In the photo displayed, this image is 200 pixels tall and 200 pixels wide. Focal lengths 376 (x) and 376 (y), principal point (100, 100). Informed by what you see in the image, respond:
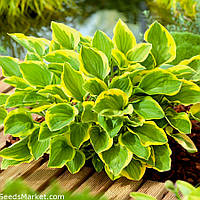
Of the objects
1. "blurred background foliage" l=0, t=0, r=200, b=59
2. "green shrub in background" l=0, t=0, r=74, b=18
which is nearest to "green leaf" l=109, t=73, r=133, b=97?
"blurred background foliage" l=0, t=0, r=200, b=59

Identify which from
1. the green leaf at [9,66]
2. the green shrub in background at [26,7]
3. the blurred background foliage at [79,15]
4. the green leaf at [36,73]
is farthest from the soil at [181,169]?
the green shrub in background at [26,7]

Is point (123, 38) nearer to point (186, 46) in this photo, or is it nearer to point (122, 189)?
point (122, 189)

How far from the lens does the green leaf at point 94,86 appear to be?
1.20 m

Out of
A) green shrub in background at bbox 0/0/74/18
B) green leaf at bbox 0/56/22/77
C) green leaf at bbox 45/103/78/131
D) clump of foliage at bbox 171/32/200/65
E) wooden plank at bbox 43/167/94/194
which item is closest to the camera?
green leaf at bbox 45/103/78/131

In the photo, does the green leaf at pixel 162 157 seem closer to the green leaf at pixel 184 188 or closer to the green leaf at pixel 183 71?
the green leaf at pixel 183 71

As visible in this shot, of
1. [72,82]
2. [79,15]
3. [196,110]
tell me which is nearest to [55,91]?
[72,82]

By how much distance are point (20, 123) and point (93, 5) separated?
12.9 ft

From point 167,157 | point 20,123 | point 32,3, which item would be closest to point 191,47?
point 167,157

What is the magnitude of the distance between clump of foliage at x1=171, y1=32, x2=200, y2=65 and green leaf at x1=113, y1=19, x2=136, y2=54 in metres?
0.66

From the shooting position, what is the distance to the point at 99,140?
4.12 feet

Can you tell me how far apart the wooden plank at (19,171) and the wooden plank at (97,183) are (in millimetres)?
206

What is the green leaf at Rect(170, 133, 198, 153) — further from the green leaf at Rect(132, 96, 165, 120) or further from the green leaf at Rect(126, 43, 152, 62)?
the green leaf at Rect(126, 43, 152, 62)

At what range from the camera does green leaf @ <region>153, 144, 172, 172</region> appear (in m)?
1.26

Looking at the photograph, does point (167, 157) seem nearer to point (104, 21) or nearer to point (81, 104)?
point (81, 104)
